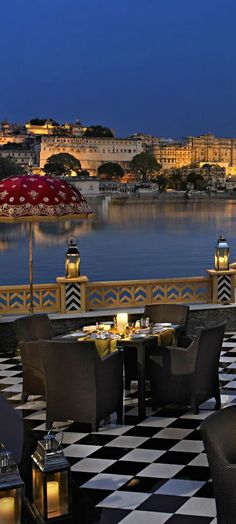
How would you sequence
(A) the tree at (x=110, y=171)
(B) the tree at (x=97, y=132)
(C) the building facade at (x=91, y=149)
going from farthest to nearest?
(B) the tree at (x=97, y=132) → (C) the building facade at (x=91, y=149) → (A) the tree at (x=110, y=171)

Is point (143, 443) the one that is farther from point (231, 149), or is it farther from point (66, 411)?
point (231, 149)

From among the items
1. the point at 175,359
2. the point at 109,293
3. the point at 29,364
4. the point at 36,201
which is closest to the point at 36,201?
the point at 36,201

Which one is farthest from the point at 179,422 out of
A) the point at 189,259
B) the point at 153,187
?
the point at 153,187

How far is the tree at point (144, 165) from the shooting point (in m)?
130

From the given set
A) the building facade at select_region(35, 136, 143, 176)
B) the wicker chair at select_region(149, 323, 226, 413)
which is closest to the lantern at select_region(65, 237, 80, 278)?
the wicker chair at select_region(149, 323, 226, 413)

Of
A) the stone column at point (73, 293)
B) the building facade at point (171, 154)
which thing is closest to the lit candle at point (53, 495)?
the stone column at point (73, 293)

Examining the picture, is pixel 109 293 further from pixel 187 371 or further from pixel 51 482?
pixel 51 482

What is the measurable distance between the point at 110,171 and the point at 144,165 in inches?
270

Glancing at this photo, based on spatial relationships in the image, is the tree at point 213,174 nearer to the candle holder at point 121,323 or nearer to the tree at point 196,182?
the tree at point 196,182

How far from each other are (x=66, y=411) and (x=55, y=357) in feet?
1.33

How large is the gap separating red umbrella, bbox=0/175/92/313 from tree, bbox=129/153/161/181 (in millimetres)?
123642

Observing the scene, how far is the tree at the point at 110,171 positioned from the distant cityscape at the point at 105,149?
54 cm

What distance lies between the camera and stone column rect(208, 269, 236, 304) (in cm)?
917

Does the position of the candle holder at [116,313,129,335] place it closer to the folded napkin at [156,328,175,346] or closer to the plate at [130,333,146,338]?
the plate at [130,333,146,338]
